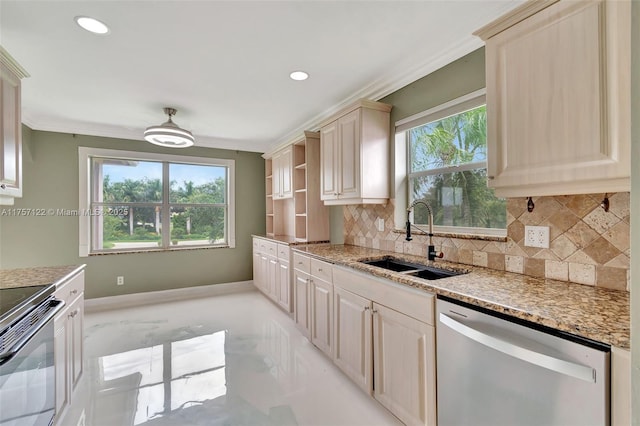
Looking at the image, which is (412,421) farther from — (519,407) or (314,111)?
(314,111)

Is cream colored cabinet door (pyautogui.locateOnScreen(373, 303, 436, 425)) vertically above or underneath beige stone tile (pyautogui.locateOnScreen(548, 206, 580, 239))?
underneath

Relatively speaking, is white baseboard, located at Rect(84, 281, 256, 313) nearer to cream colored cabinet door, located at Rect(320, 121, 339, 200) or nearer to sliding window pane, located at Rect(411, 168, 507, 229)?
cream colored cabinet door, located at Rect(320, 121, 339, 200)

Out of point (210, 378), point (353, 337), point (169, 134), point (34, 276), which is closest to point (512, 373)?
point (353, 337)

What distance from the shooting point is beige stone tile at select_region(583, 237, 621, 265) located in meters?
1.40

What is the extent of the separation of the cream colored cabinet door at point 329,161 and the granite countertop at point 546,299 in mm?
1306

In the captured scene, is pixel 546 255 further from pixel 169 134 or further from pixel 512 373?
pixel 169 134

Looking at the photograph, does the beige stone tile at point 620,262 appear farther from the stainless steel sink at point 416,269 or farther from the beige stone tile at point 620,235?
the stainless steel sink at point 416,269

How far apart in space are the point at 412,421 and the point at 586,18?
2.14 metres

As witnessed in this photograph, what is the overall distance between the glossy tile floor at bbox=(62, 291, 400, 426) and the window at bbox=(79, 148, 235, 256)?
1243 millimetres

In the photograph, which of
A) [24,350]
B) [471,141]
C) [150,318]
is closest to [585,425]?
[471,141]

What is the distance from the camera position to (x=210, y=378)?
2.37 m

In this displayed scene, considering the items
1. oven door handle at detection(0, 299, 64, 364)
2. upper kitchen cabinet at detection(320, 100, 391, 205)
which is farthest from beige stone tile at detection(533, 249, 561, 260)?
oven door handle at detection(0, 299, 64, 364)

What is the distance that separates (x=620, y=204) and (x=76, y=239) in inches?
216

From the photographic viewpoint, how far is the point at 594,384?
3.10 ft
